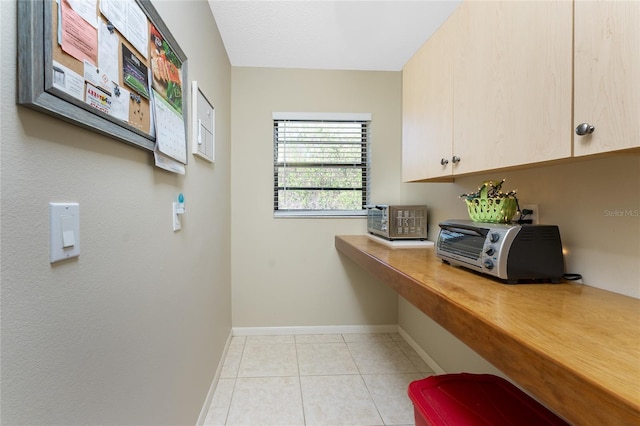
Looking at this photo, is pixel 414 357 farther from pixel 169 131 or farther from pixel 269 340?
pixel 169 131

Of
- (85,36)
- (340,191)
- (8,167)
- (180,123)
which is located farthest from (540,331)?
(340,191)

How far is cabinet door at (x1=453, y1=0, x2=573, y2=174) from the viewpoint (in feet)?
2.80

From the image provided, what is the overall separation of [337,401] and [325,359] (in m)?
0.49

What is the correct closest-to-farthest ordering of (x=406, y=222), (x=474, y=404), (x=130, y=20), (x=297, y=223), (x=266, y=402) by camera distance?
(x=130, y=20) → (x=474, y=404) → (x=266, y=402) → (x=406, y=222) → (x=297, y=223)

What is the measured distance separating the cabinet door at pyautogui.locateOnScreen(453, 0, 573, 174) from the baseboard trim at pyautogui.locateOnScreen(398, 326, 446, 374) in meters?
1.56

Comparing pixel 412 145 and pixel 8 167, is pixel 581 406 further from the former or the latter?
pixel 412 145

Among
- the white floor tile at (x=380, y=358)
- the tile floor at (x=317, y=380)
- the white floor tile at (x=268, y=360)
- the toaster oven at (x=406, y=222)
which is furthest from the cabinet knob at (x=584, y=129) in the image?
the white floor tile at (x=268, y=360)

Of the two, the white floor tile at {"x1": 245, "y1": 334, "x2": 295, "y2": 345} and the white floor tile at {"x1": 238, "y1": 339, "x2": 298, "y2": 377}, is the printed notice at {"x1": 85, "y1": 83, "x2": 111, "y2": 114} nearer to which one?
the white floor tile at {"x1": 238, "y1": 339, "x2": 298, "y2": 377}

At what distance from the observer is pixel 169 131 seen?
1132 millimetres

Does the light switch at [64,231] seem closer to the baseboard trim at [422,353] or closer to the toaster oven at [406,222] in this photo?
the toaster oven at [406,222]

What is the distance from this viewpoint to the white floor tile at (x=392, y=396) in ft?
5.49

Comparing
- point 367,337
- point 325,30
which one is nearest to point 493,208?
point 325,30

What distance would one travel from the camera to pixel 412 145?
1.82 metres

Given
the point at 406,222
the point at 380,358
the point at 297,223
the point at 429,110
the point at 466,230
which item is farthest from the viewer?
the point at 297,223
